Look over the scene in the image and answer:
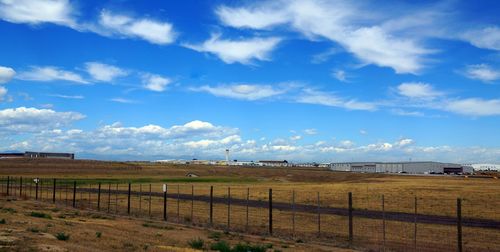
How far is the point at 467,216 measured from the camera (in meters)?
36.9

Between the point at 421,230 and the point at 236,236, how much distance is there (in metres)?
10.6

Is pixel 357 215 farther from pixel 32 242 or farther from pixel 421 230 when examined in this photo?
pixel 32 242


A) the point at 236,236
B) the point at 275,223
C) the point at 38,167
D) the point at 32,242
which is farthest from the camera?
the point at 38,167

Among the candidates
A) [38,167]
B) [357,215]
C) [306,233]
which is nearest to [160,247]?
[306,233]

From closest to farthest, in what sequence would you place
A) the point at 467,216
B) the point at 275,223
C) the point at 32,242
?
the point at 32,242, the point at 275,223, the point at 467,216

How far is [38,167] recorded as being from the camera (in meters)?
153

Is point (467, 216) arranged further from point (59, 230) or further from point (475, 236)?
point (59, 230)

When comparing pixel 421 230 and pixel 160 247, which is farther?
pixel 421 230

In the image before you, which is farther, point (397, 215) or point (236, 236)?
point (397, 215)

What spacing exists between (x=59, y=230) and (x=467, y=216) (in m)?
27.5

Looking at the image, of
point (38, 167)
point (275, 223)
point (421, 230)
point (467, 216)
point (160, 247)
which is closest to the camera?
point (160, 247)

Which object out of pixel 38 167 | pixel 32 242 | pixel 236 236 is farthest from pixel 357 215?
pixel 38 167

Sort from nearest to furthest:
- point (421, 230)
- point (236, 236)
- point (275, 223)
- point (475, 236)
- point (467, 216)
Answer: point (236, 236) < point (475, 236) < point (421, 230) < point (275, 223) < point (467, 216)

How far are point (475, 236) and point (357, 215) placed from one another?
1106 cm
